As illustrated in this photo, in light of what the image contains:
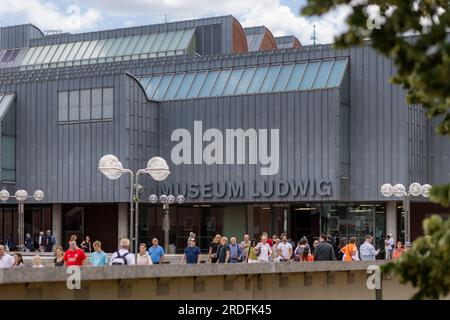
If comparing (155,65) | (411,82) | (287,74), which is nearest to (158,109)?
(155,65)

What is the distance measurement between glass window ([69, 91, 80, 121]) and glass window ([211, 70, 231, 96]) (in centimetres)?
712

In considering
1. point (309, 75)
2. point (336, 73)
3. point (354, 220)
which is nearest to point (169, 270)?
point (336, 73)

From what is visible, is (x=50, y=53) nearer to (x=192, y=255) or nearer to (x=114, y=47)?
(x=114, y=47)

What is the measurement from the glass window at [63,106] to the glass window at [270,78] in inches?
417

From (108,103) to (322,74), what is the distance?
11.0 m

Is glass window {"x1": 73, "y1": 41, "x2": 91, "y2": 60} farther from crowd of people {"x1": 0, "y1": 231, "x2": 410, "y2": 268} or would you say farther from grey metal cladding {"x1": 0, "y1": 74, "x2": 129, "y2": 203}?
crowd of people {"x1": 0, "y1": 231, "x2": 410, "y2": 268}

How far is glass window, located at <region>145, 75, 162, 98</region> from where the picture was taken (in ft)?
189

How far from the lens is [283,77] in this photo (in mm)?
53969

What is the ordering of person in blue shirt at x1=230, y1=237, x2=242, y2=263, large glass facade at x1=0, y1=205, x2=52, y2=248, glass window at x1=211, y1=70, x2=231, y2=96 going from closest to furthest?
person in blue shirt at x1=230, y1=237, x2=242, y2=263, glass window at x1=211, y1=70, x2=231, y2=96, large glass facade at x1=0, y1=205, x2=52, y2=248

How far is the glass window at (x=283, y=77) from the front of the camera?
53.4 m

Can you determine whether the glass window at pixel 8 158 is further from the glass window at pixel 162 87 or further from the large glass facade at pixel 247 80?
the glass window at pixel 162 87

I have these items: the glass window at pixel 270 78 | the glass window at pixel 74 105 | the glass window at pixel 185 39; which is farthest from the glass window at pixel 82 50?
the glass window at pixel 270 78

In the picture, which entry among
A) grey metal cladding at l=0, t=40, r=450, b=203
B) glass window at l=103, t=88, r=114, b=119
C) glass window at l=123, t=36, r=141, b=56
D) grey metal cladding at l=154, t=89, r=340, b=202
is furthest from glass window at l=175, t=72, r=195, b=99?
glass window at l=123, t=36, r=141, b=56

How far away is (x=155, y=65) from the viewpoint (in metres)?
58.8
